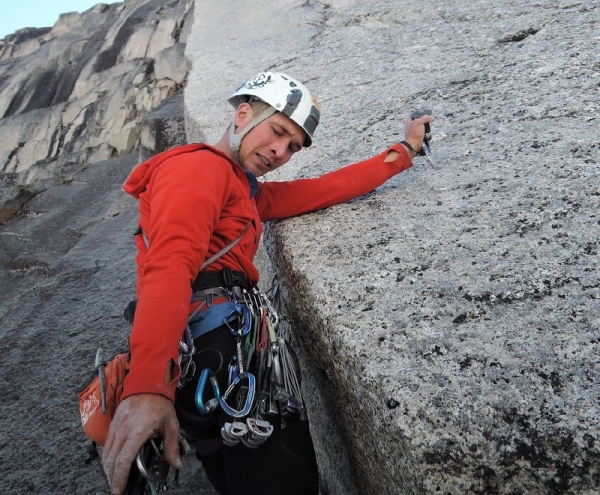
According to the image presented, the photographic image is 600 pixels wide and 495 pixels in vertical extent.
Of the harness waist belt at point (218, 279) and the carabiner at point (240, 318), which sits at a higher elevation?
the harness waist belt at point (218, 279)

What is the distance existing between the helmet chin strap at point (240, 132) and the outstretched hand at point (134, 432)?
1166 mm

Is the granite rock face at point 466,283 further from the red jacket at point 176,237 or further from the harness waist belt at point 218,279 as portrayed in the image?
the red jacket at point 176,237

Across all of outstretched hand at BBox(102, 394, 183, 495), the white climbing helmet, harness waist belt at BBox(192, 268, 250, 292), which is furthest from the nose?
outstretched hand at BBox(102, 394, 183, 495)

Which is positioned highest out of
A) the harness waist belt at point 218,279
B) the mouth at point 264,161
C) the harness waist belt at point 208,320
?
the mouth at point 264,161

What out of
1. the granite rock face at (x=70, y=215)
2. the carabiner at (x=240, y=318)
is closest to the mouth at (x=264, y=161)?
the carabiner at (x=240, y=318)

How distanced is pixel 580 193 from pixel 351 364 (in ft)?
4.03

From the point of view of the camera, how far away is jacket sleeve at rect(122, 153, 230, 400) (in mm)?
1422

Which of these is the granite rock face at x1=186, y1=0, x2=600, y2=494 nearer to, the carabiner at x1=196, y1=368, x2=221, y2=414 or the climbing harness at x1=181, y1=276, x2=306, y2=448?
the climbing harness at x1=181, y1=276, x2=306, y2=448

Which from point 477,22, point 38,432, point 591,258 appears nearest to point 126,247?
point 38,432

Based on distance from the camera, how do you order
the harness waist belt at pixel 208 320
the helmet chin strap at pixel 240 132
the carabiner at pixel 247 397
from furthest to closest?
the helmet chin strap at pixel 240 132, the harness waist belt at pixel 208 320, the carabiner at pixel 247 397

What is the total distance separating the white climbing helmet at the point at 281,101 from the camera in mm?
2246

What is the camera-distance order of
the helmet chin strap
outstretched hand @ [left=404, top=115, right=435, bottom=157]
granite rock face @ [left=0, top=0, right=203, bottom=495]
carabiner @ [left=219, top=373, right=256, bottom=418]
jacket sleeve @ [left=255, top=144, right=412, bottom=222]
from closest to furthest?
carabiner @ [left=219, top=373, right=256, bottom=418] < the helmet chin strap < jacket sleeve @ [left=255, top=144, right=412, bottom=222] < outstretched hand @ [left=404, top=115, right=435, bottom=157] < granite rock face @ [left=0, top=0, right=203, bottom=495]

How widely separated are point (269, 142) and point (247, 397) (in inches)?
42.8

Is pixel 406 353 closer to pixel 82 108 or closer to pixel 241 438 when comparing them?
pixel 241 438
